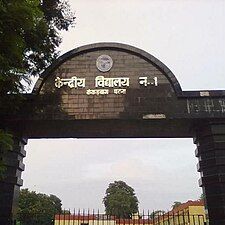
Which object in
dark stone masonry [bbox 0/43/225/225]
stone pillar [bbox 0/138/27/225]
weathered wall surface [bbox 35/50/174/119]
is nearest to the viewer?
stone pillar [bbox 0/138/27/225]

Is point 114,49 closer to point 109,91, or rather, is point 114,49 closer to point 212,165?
point 109,91

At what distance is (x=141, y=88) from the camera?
9836mm

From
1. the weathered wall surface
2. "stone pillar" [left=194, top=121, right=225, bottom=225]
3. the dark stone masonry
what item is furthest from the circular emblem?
"stone pillar" [left=194, top=121, right=225, bottom=225]

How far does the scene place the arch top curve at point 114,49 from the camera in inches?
386

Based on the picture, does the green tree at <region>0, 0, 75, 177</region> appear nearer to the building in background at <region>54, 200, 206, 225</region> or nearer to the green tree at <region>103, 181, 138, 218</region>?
the building in background at <region>54, 200, 206, 225</region>

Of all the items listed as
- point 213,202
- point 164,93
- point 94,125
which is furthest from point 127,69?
point 213,202

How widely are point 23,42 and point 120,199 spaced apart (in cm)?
5156

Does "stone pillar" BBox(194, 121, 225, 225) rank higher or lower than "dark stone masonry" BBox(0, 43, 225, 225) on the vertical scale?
lower

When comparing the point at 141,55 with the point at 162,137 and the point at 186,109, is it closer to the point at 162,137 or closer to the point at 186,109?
the point at 186,109

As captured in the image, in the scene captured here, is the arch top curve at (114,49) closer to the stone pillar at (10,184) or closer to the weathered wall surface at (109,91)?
the weathered wall surface at (109,91)

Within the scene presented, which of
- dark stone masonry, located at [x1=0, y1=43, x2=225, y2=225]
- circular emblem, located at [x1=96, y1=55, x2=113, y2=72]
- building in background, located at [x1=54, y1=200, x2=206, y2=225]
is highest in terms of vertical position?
circular emblem, located at [x1=96, y1=55, x2=113, y2=72]

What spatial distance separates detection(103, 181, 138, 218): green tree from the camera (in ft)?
174

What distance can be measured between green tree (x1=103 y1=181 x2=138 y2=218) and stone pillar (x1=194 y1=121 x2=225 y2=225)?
146 feet

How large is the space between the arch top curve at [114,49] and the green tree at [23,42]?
14.7 inches
